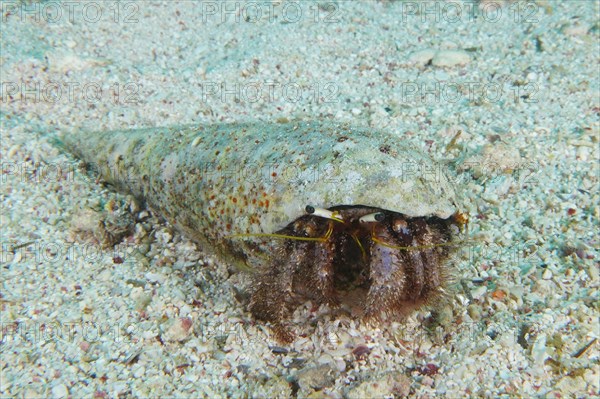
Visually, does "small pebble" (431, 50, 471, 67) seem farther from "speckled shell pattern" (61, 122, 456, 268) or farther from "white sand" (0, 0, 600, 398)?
"speckled shell pattern" (61, 122, 456, 268)

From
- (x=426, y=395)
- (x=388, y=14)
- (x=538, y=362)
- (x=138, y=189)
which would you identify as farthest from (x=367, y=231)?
(x=388, y=14)

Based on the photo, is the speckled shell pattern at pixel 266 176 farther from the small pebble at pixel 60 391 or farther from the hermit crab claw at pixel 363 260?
the small pebble at pixel 60 391

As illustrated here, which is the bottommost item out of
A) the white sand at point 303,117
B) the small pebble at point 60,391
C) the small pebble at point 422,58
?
the small pebble at point 60,391

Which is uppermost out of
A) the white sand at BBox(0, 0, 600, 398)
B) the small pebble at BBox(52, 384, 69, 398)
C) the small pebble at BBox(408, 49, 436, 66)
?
the small pebble at BBox(408, 49, 436, 66)

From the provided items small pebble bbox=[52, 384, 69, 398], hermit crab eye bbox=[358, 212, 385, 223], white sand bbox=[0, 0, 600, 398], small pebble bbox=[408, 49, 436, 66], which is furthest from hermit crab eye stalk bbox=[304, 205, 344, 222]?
small pebble bbox=[408, 49, 436, 66]

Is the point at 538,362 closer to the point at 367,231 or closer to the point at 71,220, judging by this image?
the point at 367,231

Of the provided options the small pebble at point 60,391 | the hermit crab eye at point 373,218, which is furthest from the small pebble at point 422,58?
the small pebble at point 60,391

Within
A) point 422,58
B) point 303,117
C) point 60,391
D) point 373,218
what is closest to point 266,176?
point 373,218

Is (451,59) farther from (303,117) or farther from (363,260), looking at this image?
(363,260)
